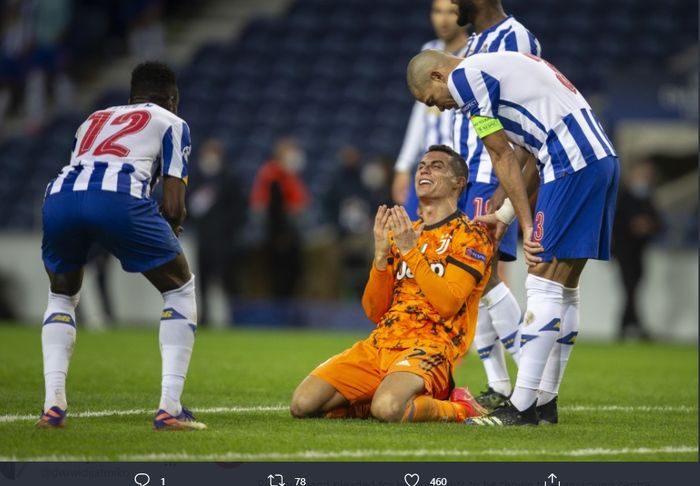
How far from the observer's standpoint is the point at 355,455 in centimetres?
488

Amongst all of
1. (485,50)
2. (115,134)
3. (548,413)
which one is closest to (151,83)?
(115,134)

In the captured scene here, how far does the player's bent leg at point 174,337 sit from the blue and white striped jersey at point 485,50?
2.16 metres

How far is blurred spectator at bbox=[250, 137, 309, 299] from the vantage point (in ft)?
52.4

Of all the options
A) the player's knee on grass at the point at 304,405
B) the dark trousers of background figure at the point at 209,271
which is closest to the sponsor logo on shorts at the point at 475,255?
the player's knee on grass at the point at 304,405

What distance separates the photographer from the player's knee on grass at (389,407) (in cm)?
590

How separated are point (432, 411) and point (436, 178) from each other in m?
1.23

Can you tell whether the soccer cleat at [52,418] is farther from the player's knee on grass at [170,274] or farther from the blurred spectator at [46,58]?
the blurred spectator at [46,58]

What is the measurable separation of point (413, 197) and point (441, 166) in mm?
1556

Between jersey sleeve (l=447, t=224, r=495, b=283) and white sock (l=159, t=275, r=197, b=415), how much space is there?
1366 mm

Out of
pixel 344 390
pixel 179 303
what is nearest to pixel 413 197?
pixel 344 390

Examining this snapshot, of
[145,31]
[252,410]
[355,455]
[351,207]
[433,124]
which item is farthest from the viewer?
[145,31]

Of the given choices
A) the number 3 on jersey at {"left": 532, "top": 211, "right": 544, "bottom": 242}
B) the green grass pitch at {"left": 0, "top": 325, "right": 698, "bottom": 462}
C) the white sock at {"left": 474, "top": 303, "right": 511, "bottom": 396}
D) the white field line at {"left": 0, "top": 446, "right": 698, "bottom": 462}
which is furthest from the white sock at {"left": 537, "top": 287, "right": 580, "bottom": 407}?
the white field line at {"left": 0, "top": 446, "right": 698, "bottom": 462}

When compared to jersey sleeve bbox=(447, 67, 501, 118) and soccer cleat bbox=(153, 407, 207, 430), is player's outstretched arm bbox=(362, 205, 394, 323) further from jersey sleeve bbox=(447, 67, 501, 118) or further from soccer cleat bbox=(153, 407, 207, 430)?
soccer cleat bbox=(153, 407, 207, 430)
